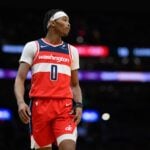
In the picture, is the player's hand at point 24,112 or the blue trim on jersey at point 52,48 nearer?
the player's hand at point 24,112

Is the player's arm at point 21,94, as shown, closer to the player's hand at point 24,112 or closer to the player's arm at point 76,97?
the player's hand at point 24,112

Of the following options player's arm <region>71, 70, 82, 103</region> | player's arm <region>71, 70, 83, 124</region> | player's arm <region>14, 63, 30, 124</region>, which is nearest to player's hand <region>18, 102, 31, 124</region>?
player's arm <region>14, 63, 30, 124</region>

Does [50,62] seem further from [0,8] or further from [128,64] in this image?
[128,64]

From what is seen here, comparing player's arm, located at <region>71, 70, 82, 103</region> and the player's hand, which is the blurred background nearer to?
player's arm, located at <region>71, 70, 82, 103</region>

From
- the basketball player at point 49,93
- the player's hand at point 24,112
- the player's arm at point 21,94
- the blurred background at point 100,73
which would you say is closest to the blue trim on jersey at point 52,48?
the basketball player at point 49,93

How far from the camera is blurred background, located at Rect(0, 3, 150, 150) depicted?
1602cm

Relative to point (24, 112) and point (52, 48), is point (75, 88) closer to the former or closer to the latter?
point (52, 48)

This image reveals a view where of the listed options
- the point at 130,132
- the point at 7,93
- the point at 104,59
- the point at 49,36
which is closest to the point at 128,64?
the point at 104,59

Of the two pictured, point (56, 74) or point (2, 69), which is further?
point (2, 69)

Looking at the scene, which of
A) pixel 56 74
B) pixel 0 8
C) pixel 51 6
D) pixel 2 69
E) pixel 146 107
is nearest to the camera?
pixel 56 74

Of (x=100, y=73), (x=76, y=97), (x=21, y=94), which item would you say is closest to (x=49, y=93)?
(x=21, y=94)

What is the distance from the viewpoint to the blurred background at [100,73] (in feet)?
52.5

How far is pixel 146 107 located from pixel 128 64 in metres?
1.43

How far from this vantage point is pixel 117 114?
1719cm
